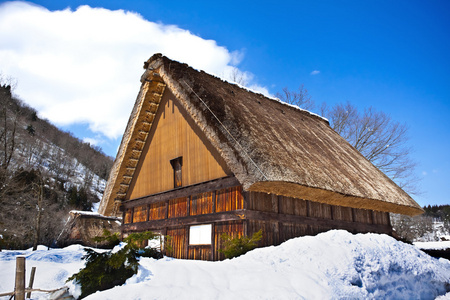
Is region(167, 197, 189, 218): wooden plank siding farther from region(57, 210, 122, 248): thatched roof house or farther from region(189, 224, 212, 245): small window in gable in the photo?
region(57, 210, 122, 248): thatched roof house

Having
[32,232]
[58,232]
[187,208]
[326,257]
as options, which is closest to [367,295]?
[326,257]

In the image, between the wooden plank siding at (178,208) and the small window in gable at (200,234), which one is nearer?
the small window in gable at (200,234)

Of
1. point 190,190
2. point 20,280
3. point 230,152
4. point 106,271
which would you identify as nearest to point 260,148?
point 230,152

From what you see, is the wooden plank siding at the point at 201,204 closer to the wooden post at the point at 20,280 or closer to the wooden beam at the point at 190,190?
the wooden beam at the point at 190,190

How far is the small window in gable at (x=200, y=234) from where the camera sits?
8.59 meters

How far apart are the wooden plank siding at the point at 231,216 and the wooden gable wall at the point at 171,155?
0.35m

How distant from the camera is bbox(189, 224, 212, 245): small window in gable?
338 inches

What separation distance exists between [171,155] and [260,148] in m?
3.94

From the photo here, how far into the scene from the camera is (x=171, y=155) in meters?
10.4

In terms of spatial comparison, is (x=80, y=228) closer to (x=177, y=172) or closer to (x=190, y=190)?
(x=177, y=172)

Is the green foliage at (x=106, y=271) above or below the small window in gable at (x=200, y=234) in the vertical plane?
below

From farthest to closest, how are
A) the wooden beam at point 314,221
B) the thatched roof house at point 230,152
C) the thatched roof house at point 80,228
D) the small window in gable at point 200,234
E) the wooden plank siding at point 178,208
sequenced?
the thatched roof house at point 80,228, the wooden plank siding at point 178,208, the small window in gable at point 200,234, the wooden beam at point 314,221, the thatched roof house at point 230,152

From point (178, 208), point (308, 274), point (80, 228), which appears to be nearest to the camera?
point (308, 274)

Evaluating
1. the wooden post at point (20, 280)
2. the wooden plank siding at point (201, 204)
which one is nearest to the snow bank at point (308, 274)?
the wooden post at point (20, 280)
